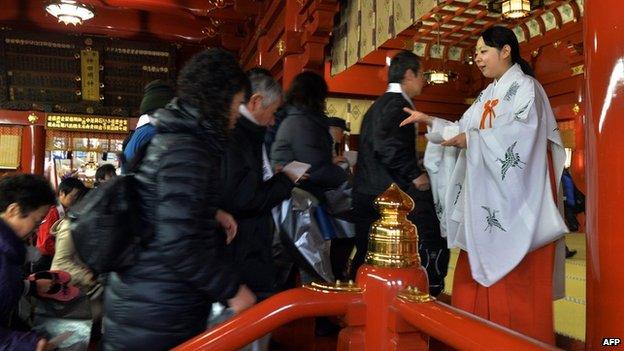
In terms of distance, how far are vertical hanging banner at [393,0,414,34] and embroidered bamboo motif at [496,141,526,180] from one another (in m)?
2.39

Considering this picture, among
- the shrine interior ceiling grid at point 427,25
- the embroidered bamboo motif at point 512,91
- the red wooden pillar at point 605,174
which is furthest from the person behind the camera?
the shrine interior ceiling grid at point 427,25

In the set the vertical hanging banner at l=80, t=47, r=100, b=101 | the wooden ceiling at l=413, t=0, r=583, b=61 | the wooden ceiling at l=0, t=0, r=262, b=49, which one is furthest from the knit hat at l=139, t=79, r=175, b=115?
the vertical hanging banner at l=80, t=47, r=100, b=101

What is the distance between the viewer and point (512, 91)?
2541 mm

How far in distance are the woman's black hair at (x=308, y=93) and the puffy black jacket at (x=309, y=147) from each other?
5 centimetres

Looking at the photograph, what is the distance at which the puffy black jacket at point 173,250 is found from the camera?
145 centimetres

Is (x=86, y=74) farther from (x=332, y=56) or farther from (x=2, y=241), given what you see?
(x=2, y=241)

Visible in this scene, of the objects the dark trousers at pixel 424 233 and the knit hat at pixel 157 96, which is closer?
the knit hat at pixel 157 96

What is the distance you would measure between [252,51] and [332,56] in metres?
3.72

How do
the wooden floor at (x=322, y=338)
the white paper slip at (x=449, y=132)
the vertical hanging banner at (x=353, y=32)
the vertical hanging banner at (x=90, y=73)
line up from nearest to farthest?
the white paper slip at (x=449, y=132), the wooden floor at (x=322, y=338), the vertical hanging banner at (x=353, y=32), the vertical hanging banner at (x=90, y=73)

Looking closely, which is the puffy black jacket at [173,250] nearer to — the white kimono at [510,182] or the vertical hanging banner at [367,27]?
the white kimono at [510,182]

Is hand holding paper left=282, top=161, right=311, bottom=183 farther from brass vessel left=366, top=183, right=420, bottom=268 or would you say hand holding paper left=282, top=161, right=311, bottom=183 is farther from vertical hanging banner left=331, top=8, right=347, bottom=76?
vertical hanging banner left=331, top=8, right=347, bottom=76

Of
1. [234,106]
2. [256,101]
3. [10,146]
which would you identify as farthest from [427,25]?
[234,106]

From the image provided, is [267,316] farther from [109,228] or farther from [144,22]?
[144,22]

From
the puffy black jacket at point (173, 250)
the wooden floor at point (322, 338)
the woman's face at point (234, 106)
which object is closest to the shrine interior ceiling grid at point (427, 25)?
the wooden floor at point (322, 338)
